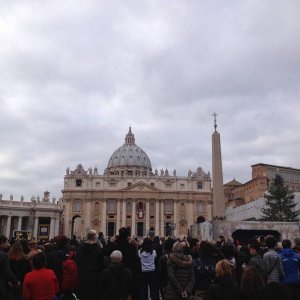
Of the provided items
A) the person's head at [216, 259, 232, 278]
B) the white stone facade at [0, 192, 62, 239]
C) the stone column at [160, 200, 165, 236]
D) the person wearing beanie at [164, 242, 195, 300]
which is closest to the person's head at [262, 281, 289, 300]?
the person's head at [216, 259, 232, 278]

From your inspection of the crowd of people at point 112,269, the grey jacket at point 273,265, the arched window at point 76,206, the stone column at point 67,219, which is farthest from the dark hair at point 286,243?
the arched window at point 76,206

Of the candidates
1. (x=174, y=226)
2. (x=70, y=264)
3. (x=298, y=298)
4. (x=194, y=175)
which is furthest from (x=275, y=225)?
(x=194, y=175)

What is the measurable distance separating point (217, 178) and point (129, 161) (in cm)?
7777

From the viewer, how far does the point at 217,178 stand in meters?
25.4

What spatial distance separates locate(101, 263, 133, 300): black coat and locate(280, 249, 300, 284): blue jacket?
310 cm

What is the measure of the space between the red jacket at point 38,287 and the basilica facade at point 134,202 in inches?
2976

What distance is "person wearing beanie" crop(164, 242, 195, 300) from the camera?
21.4 feet

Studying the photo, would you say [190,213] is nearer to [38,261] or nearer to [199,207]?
[199,207]

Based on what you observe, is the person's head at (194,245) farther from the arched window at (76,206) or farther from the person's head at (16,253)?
the arched window at (76,206)

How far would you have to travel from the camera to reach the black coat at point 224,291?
431cm

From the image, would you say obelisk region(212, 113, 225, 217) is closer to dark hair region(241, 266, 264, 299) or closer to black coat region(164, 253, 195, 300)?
black coat region(164, 253, 195, 300)

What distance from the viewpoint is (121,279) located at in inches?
237

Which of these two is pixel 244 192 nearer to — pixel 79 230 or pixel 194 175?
pixel 194 175

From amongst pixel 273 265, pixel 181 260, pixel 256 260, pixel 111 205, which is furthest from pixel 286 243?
pixel 111 205
